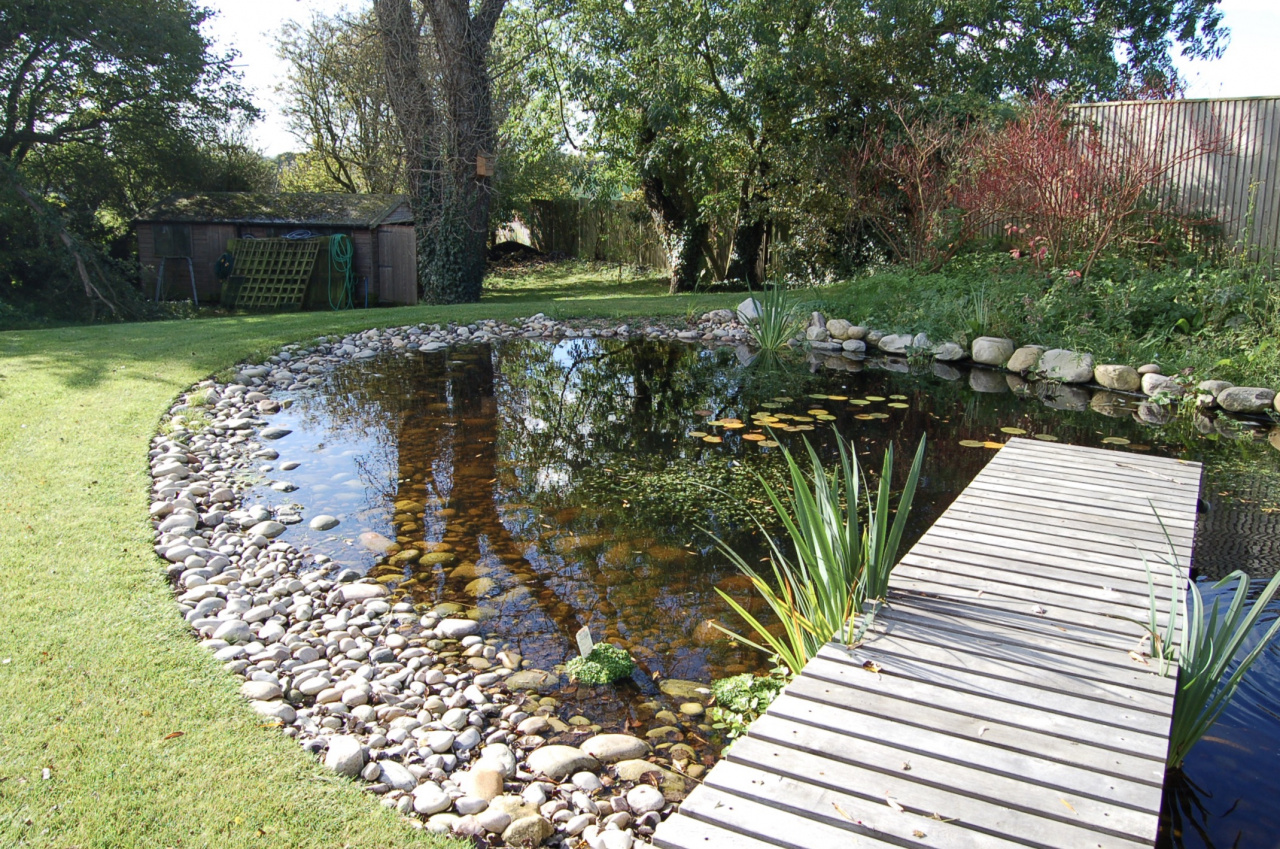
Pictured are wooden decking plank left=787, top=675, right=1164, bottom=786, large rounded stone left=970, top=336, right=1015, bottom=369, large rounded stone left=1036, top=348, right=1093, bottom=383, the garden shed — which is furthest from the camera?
the garden shed

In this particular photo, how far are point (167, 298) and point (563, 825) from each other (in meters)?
14.7

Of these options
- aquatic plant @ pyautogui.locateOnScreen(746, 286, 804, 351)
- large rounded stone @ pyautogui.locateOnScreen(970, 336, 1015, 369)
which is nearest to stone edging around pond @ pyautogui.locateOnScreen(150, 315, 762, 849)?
aquatic plant @ pyautogui.locateOnScreen(746, 286, 804, 351)

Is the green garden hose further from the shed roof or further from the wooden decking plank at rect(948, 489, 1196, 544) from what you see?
the wooden decking plank at rect(948, 489, 1196, 544)

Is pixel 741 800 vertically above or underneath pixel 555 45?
underneath

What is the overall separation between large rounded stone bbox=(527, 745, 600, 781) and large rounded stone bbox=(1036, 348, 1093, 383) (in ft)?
24.6

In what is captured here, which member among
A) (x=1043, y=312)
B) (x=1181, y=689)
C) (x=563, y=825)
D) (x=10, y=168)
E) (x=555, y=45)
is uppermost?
(x=555, y=45)

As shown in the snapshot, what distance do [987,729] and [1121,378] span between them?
7.06m

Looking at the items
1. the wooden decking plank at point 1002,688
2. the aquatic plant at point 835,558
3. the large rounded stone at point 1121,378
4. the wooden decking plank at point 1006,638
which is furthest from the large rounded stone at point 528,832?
the large rounded stone at point 1121,378

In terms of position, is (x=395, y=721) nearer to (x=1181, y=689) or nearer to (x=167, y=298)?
(x=1181, y=689)

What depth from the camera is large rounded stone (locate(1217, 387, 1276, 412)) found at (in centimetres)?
722

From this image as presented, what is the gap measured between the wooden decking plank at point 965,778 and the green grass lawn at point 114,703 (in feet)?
3.37

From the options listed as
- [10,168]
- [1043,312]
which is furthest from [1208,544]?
[10,168]

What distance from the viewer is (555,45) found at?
1488 centimetres

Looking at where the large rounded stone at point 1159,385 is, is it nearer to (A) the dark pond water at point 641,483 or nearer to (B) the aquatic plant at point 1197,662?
(A) the dark pond water at point 641,483
